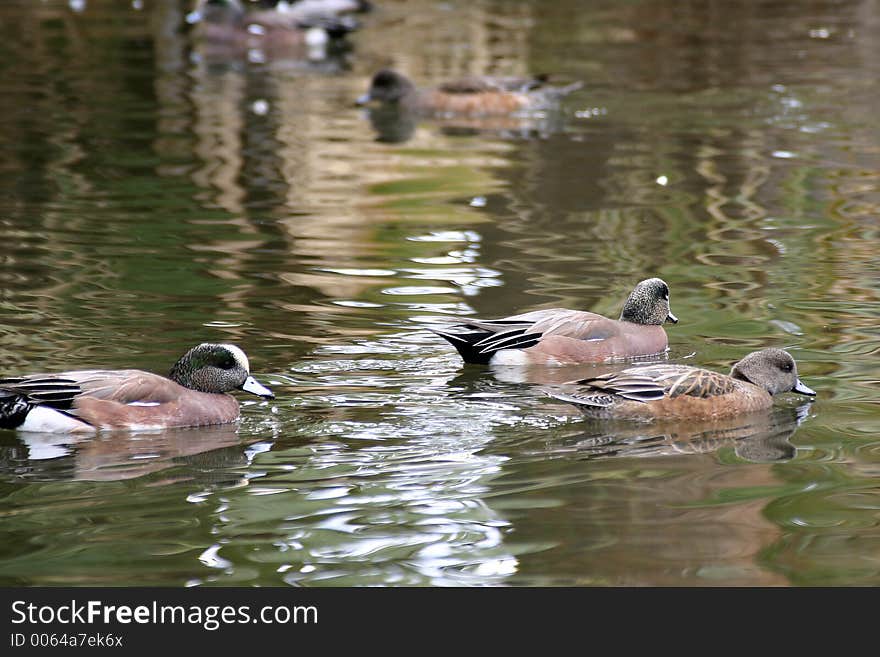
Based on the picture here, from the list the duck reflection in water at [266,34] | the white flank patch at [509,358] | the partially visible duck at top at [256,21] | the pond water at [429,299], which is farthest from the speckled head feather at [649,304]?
the partially visible duck at top at [256,21]

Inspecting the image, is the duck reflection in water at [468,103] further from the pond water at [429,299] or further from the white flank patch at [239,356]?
the white flank patch at [239,356]

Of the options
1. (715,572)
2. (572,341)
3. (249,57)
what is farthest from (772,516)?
(249,57)

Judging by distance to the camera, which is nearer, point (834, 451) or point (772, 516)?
point (772, 516)

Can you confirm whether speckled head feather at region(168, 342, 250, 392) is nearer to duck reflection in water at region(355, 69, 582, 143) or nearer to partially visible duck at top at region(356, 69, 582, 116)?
duck reflection in water at region(355, 69, 582, 143)

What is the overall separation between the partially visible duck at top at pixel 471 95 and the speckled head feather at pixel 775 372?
34.9 feet

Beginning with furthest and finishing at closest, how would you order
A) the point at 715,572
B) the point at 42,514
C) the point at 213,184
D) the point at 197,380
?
the point at 213,184 → the point at 197,380 → the point at 42,514 → the point at 715,572

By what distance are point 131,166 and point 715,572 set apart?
34.1ft

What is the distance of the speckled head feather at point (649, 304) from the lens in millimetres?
9781

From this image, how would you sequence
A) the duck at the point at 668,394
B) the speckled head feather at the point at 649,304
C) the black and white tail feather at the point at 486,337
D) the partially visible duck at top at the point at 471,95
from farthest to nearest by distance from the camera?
the partially visible duck at top at the point at 471,95, the speckled head feather at the point at 649,304, the black and white tail feather at the point at 486,337, the duck at the point at 668,394

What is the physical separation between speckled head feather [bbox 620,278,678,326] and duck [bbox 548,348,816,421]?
55.0 inches

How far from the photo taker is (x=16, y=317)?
32.4 ft

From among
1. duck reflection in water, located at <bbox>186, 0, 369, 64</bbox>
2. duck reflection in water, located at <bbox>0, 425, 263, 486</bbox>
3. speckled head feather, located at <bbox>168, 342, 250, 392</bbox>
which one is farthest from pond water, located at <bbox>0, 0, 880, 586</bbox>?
duck reflection in water, located at <bbox>186, 0, 369, 64</bbox>

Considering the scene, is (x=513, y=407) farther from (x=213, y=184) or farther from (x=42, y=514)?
(x=213, y=184)

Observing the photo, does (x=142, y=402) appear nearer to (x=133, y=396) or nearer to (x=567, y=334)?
(x=133, y=396)
